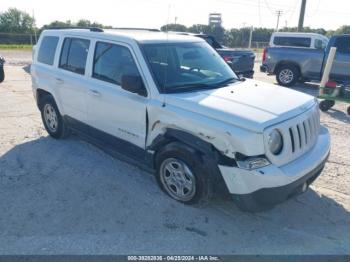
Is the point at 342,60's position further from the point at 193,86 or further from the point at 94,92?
the point at 94,92

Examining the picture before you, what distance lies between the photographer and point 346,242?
11.4ft

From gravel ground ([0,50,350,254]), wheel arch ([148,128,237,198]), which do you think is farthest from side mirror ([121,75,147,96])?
gravel ground ([0,50,350,254])

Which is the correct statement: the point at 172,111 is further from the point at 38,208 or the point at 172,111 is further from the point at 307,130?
the point at 38,208

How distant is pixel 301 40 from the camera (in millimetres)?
14680

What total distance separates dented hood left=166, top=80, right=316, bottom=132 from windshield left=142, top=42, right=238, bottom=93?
20 centimetres

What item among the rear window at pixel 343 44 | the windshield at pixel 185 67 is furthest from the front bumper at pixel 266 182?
the rear window at pixel 343 44

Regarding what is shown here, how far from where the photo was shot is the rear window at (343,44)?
37.4 feet

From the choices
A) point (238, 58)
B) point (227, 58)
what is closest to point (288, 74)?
point (238, 58)

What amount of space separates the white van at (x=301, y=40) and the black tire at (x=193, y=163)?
11985 millimetres

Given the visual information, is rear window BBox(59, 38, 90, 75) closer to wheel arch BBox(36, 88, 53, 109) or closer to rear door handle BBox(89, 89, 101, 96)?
rear door handle BBox(89, 89, 101, 96)

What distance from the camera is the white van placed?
567 inches

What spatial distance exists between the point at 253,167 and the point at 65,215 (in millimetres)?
2105

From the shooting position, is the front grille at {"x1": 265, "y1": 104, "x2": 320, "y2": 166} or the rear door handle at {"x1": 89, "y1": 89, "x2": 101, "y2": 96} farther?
the rear door handle at {"x1": 89, "y1": 89, "x2": 101, "y2": 96}

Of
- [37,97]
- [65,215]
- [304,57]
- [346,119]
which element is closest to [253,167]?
[65,215]
